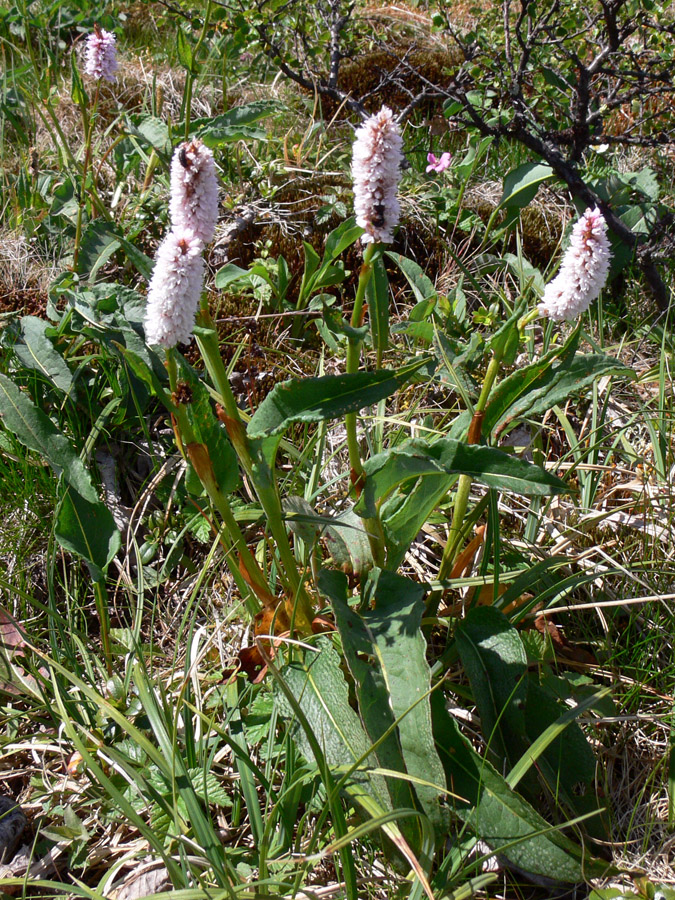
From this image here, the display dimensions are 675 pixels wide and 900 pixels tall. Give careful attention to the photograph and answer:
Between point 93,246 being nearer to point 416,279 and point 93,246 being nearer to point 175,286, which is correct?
point 416,279

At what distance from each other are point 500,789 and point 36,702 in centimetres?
100

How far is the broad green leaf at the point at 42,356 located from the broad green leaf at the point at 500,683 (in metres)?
1.31

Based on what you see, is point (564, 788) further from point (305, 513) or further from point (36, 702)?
point (36, 702)

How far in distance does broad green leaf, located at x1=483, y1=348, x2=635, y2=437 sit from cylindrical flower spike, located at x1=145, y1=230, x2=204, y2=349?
0.61 meters

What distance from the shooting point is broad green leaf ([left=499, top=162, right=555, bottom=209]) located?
1.92m

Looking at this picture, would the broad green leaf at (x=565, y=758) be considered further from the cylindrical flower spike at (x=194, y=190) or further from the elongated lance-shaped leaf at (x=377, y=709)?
the cylindrical flower spike at (x=194, y=190)

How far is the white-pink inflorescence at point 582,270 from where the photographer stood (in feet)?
3.77

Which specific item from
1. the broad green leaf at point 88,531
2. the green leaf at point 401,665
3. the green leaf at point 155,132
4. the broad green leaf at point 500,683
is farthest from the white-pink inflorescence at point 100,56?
the broad green leaf at point 500,683

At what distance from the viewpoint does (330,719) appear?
1175 mm

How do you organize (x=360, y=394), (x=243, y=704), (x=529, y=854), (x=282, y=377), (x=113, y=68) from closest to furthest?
(x=529, y=854) < (x=360, y=394) < (x=243, y=704) < (x=113, y=68) < (x=282, y=377)

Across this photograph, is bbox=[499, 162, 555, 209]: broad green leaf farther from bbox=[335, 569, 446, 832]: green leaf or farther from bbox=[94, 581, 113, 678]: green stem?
bbox=[94, 581, 113, 678]: green stem

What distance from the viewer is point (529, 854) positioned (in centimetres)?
104

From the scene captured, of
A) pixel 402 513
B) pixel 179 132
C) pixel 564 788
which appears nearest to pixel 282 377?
pixel 179 132

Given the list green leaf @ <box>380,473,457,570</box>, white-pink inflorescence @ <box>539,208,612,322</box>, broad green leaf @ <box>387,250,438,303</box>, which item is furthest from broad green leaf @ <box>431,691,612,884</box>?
broad green leaf @ <box>387,250,438,303</box>
